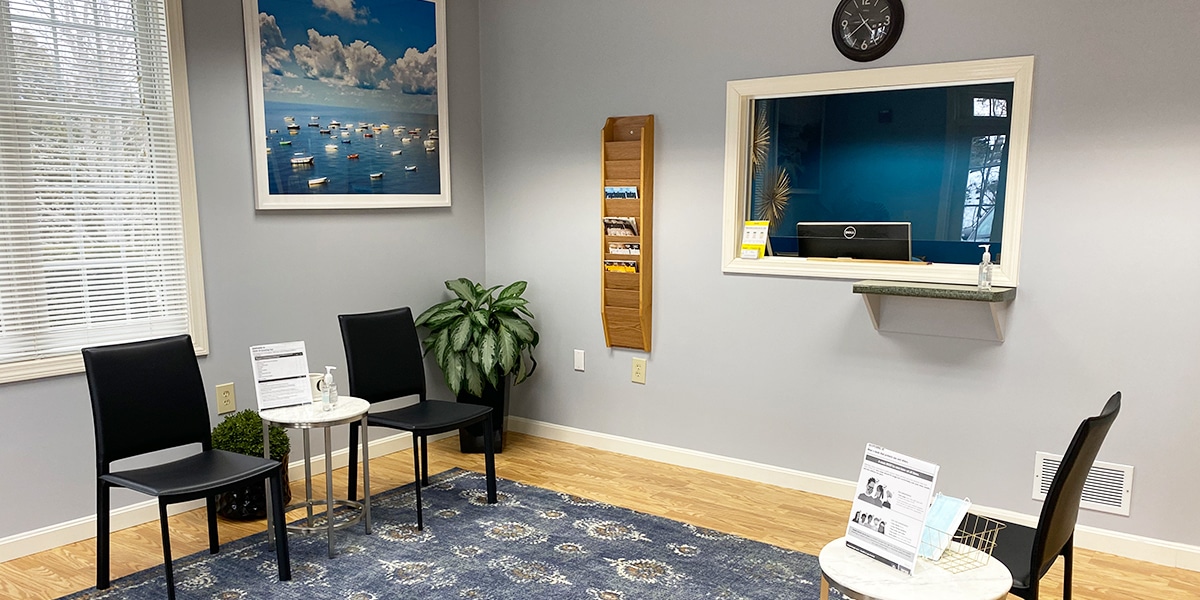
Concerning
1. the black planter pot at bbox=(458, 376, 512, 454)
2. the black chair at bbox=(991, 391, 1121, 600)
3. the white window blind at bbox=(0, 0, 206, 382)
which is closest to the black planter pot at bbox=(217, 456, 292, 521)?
the white window blind at bbox=(0, 0, 206, 382)

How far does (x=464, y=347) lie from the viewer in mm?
4316

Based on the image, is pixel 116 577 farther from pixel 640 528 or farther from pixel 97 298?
pixel 640 528

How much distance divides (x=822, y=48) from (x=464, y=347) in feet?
7.28

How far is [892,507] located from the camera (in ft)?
6.25

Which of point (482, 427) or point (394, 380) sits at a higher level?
point (394, 380)

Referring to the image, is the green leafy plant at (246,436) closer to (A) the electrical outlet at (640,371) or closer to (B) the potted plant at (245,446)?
(B) the potted plant at (245,446)

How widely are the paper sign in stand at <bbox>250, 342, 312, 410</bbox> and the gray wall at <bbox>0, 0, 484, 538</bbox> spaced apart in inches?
24.9

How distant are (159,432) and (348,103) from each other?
1868 mm

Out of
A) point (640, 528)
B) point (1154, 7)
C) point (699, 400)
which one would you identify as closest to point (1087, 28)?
point (1154, 7)

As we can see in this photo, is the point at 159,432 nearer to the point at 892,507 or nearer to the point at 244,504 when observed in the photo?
the point at 244,504

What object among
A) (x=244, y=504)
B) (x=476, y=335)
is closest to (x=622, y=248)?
(x=476, y=335)

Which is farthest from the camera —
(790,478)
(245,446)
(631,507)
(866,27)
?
(790,478)

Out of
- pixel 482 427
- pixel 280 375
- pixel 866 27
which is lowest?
pixel 482 427

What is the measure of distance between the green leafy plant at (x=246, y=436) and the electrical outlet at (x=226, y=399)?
162 mm
